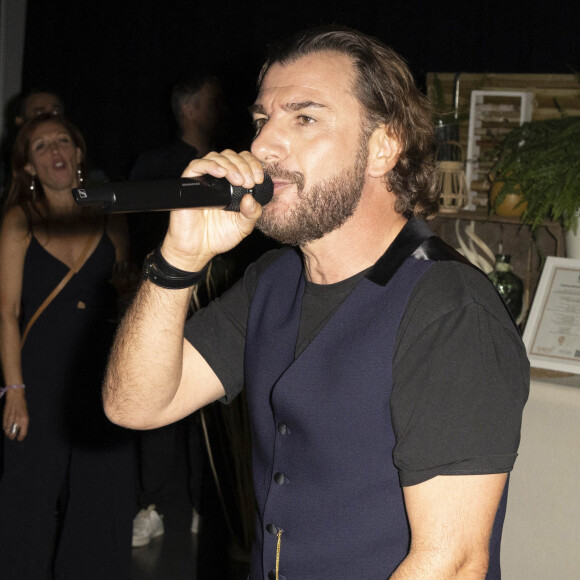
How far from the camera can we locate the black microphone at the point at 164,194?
42.0 inches

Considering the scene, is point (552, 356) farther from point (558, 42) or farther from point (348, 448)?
point (558, 42)

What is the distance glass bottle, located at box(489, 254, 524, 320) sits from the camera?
8.14ft

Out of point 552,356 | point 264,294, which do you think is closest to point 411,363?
point 264,294

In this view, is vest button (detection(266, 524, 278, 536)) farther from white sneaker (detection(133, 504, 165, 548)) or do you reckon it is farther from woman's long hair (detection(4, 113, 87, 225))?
white sneaker (detection(133, 504, 165, 548))

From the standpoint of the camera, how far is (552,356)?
2.33 metres

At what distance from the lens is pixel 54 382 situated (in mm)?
2879

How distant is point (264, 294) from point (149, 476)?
2466mm

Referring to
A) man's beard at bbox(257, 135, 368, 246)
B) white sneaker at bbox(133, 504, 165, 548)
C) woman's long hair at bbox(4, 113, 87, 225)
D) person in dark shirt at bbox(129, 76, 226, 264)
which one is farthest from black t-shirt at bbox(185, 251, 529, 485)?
person in dark shirt at bbox(129, 76, 226, 264)

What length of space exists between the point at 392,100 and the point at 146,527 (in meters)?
2.70

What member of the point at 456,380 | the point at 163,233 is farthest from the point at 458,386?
the point at 163,233

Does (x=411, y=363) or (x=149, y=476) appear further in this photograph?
(x=149, y=476)

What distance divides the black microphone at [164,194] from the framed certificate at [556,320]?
1.36 meters

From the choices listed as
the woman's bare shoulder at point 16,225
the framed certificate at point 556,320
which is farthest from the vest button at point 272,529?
the woman's bare shoulder at point 16,225

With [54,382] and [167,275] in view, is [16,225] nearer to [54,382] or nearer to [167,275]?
[54,382]
